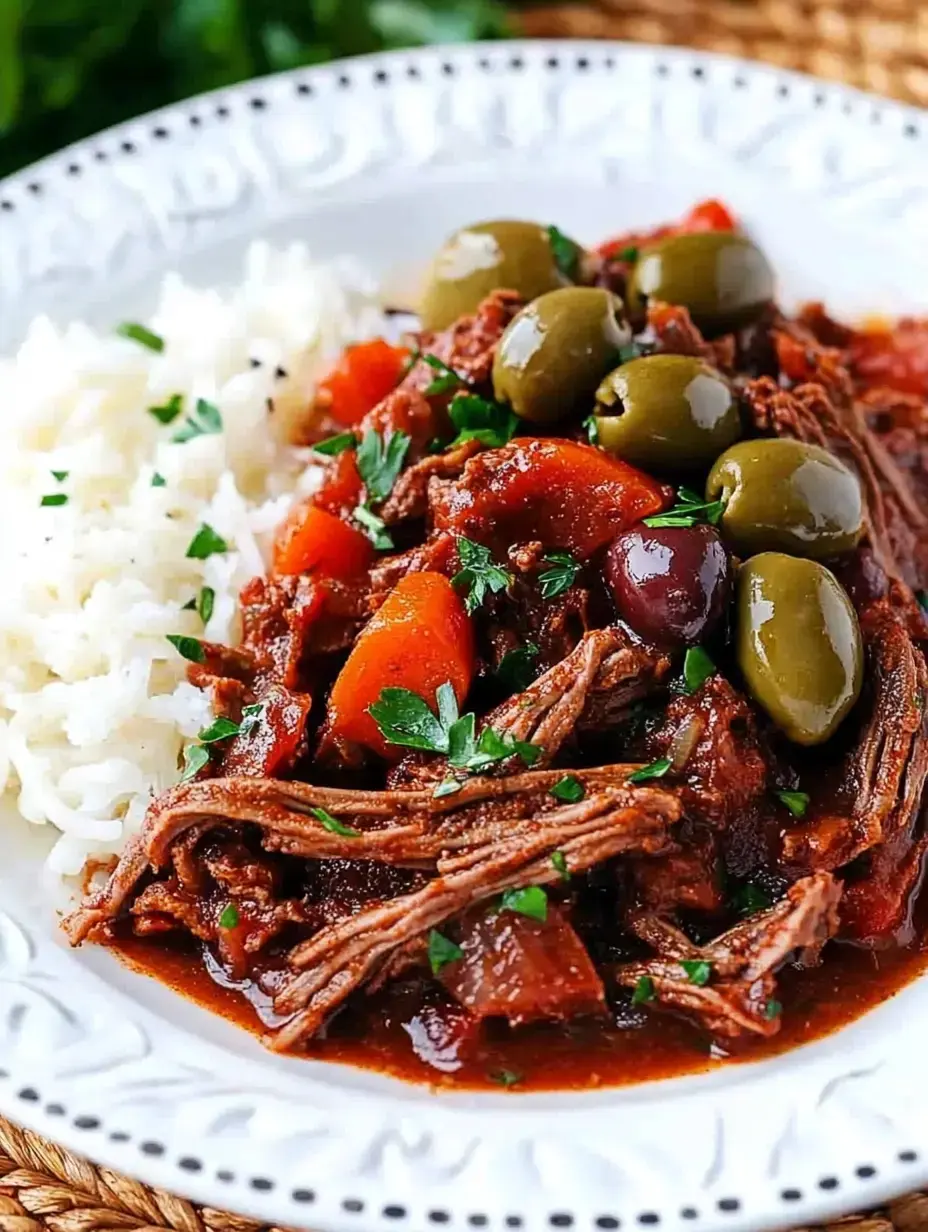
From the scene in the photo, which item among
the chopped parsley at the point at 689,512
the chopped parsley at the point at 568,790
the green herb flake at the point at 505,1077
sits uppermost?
the chopped parsley at the point at 689,512

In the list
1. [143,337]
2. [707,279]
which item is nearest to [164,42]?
[143,337]

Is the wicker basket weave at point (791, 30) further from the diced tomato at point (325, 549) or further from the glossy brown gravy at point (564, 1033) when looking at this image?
the glossy brown gravy at point (564, 1033)

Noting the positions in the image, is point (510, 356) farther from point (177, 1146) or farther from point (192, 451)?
point (177, 1146)

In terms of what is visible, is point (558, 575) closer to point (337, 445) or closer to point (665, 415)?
point (665, 415)

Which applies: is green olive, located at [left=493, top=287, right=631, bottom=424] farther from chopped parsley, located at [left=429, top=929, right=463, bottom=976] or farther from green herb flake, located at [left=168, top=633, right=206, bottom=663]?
chopped parsley, located at [left=429, top=929, right=463, bottom=976]

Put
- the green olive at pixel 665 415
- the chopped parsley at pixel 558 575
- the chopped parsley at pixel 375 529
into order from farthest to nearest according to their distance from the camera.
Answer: the chopped parsley at pixel 375 529 → the green olive at pixel 665 415 → the chopped parsley at pixel 558 575

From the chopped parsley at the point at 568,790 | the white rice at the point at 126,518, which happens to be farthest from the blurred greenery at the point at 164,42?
the chopped parsley at the point at 568,790
